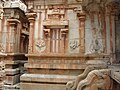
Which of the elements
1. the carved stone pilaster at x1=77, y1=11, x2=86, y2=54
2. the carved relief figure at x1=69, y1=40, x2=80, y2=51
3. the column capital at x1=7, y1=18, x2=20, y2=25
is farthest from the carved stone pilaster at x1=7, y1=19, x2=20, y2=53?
the carved stone pilaster at x1=77, y1=11, x2=86, y2=54

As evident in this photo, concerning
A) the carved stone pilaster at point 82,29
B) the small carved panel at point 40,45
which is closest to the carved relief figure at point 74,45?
the carved stone pilaster at point 82,29

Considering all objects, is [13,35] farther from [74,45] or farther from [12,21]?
[74,45]

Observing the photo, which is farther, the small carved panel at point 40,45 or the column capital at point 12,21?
the column capital at point 12,21

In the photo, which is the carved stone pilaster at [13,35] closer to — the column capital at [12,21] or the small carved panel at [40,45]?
the column capital at [12,21]

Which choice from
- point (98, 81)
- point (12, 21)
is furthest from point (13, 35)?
point (98, 81)

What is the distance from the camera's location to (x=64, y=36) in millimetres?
9461

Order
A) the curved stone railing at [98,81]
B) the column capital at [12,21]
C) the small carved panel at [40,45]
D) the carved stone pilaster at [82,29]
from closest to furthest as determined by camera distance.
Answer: the curved stone railing at [98,81], the carved stone pilaster at [82,29], the small carved panel at [40,45], the column capital at [12,21]

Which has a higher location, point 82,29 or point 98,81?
point 82,29

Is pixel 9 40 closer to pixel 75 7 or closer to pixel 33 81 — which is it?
pixel 33 81

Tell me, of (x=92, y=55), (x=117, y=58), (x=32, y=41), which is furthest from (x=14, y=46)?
(x=117, y=58)

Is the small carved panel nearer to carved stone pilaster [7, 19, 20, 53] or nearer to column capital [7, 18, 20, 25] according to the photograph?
carved stone pilaster [7, 19, 20, 53]

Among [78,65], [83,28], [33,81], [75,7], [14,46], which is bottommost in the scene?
[33,81]

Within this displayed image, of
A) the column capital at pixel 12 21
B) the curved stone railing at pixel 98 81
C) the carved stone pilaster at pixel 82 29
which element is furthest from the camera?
the column capital at pixel 12 21

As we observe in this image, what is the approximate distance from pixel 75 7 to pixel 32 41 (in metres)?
2.84
